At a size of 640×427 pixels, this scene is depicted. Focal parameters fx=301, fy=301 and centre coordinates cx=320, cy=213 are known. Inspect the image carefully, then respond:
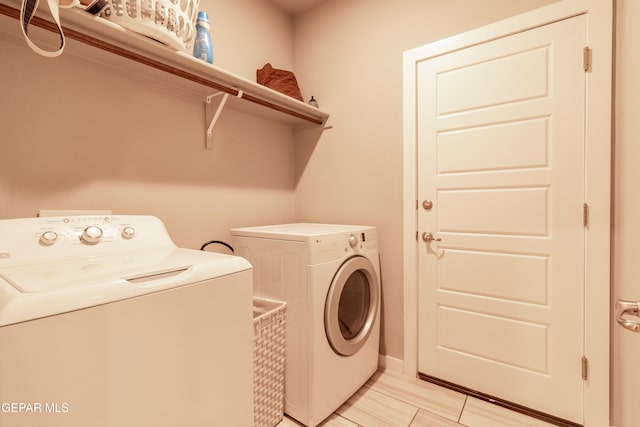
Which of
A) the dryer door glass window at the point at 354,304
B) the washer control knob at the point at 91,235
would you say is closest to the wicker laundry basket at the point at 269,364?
the dryer door glass window at the point at 354,304

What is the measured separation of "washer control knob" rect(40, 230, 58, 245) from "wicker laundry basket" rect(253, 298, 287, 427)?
784 millimetres

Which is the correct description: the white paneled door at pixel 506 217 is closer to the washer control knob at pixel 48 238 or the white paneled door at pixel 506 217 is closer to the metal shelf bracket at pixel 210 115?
the metal shelf bracket at pixel 210 115

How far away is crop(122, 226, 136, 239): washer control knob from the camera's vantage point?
1145 millimetres

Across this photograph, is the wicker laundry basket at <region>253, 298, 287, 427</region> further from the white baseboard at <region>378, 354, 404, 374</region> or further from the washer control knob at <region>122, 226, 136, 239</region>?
the white baseboard at <region>378, 354, 404, 374</region>

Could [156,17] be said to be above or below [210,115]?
above

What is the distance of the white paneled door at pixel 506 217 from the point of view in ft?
4.69

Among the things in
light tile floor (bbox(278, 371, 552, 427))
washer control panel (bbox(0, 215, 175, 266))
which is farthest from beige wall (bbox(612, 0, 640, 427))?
washer control panel (bbox(0, 215, 175, 266))

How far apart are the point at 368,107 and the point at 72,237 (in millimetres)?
1745

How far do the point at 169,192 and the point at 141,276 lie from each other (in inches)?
37.2

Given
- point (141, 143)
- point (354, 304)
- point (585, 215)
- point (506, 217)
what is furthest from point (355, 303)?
point (141, 143)

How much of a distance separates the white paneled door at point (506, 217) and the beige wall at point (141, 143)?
1124mm

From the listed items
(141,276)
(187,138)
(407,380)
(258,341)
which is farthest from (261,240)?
(407,380)

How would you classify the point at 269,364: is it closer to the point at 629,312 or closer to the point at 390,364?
the point at 390,364

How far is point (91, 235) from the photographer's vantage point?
3.42 feet
